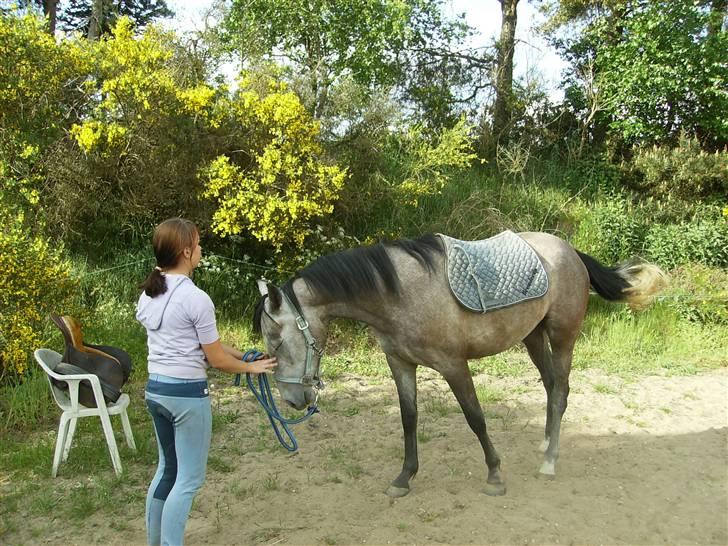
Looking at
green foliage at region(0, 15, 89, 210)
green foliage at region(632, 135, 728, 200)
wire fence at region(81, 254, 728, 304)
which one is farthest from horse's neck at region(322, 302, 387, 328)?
green foliage at region(632, 135, 728, 200)

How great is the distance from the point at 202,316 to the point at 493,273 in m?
1.87

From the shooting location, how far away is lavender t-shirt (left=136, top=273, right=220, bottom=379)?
7.43 ft

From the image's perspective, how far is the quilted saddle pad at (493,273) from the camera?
331 centimetres

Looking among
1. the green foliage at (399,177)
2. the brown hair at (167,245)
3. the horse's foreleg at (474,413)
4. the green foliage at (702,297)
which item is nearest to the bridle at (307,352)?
the brown hair at (167,245)

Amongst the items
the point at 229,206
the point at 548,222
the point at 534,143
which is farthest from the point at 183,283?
the point at 534,143

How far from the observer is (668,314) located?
287 inches

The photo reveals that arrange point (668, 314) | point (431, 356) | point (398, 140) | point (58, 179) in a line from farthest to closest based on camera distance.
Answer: point (398, 140)
point (668, 314)
point (58, 179)
point (431, 356)

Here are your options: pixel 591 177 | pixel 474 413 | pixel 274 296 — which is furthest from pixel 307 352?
pixel 591 177

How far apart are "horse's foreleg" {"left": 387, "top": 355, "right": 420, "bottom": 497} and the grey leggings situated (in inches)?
54.0

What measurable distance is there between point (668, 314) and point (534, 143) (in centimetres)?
529

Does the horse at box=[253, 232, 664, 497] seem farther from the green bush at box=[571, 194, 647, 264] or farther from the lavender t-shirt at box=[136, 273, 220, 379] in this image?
the green bush at box=[571, 194, 647, 264]

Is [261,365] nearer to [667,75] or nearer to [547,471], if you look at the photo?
[547,471]

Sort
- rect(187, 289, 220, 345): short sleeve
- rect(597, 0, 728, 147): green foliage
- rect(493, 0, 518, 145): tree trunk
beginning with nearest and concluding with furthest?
rect(187, 289, 220, 345): short sleeve
rect(597, 0, 728, 147): green foliage
rect(493, 0, 518, 145): tree trunk

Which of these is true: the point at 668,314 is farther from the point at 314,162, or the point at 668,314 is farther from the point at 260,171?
the point at 260,171
